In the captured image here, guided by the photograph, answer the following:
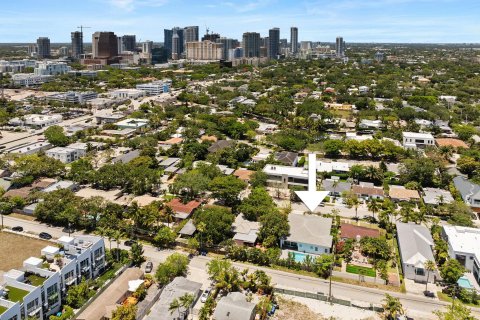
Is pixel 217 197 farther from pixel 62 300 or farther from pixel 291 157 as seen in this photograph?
pixel 62 300

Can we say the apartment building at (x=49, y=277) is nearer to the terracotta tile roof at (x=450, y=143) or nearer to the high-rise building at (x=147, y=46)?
the terracotta tile roof at (x=450, y=143)

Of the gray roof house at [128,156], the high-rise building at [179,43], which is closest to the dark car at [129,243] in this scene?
the gray roof house at [128,156]

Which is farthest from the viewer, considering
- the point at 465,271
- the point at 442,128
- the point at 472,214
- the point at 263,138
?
the point at 442,128

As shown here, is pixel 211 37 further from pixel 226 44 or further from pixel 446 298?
pixel 446 298

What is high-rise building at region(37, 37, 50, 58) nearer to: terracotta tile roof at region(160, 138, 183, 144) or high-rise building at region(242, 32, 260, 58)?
high-rise building at region(242, 32, 260, 58)

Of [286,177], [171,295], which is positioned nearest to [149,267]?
[171,295]

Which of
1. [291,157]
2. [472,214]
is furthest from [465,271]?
[291,157]
